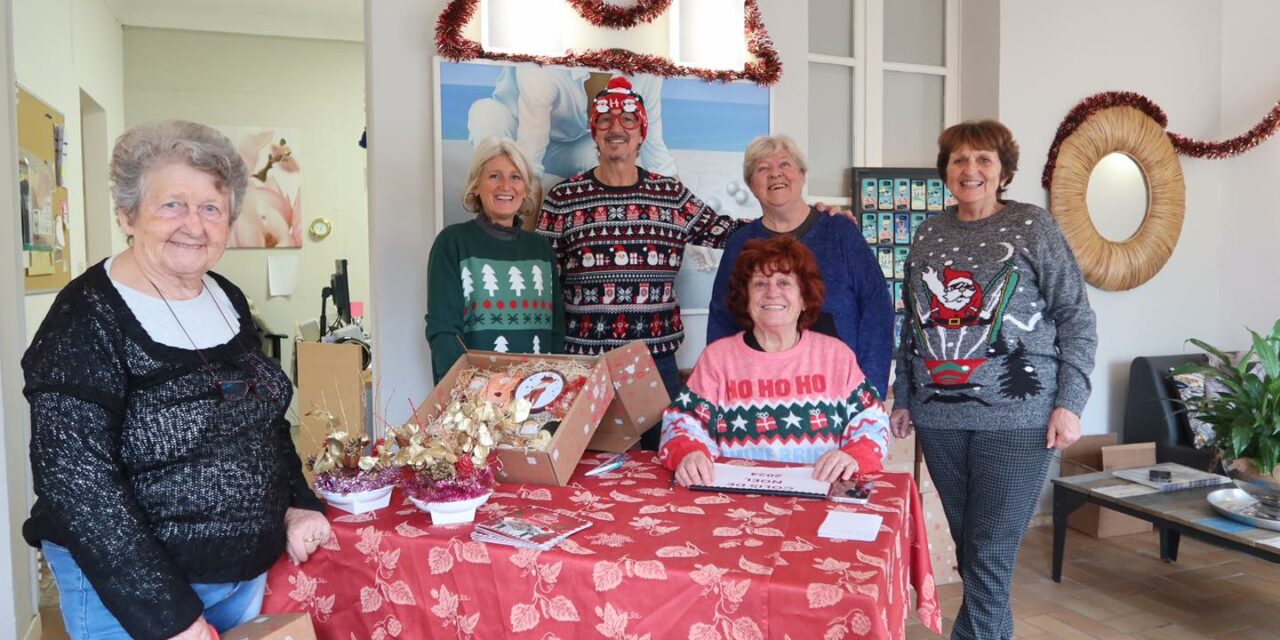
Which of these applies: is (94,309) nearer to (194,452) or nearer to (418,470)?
(194,452)

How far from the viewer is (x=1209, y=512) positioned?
3055 millimetres

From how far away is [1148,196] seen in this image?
462 centimetres

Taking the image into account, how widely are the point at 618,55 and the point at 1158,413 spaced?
10.6 feet

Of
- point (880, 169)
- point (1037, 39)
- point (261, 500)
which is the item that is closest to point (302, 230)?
point (880, 169)

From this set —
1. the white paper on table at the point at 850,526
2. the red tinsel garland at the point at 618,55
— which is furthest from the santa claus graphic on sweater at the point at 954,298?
the red tinsel garland at the point at 618,55

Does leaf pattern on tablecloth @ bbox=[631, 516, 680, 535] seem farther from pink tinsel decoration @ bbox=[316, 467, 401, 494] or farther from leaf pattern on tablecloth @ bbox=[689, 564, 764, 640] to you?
pink tinsel decoration @ bbox=[316, 467, 401, 494]

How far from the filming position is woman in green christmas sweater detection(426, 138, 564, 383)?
245 cm

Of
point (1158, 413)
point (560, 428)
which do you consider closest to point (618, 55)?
point (560, 428)

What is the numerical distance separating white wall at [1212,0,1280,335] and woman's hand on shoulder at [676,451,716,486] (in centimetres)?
424

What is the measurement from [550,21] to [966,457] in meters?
2.22

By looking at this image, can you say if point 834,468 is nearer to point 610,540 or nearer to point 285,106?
point 610,540

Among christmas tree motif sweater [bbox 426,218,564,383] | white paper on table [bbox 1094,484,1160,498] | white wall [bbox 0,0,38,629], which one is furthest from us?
white paper on table [bbox 1094,484,1160,498]

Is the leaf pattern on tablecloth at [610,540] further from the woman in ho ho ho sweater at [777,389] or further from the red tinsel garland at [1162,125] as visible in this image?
the red tinsel garland at [1162,125]

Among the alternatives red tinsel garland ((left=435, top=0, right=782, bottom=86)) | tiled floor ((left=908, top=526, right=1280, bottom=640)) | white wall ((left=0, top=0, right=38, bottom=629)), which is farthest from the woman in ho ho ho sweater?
white wall ((left=0, top=0, right=38, bottom=629))
